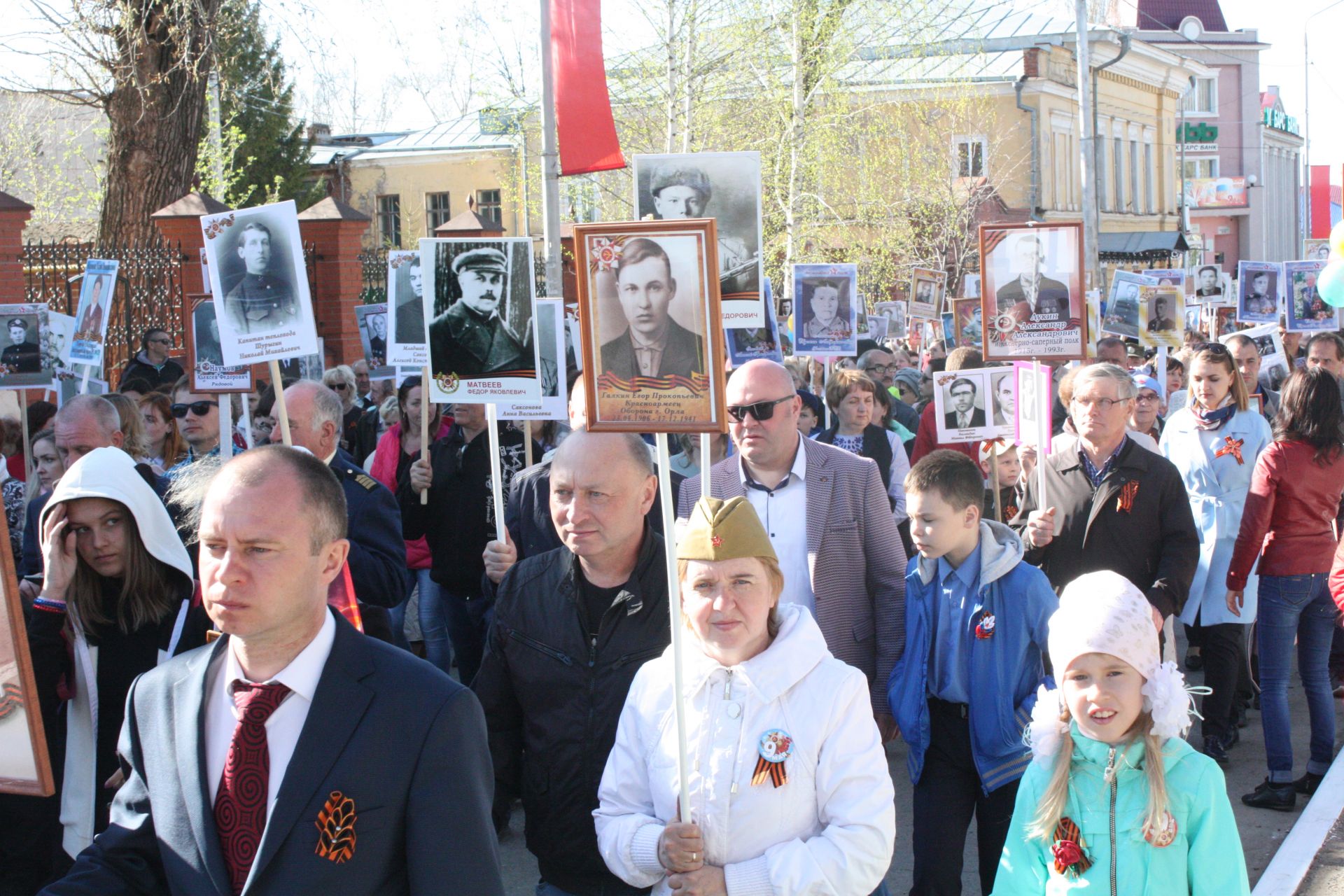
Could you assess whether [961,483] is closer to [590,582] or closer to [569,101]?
[590,582]

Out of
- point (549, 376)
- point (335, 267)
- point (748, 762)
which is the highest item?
point (335, 267)

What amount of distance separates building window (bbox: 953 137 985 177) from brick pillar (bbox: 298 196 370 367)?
71.3ft

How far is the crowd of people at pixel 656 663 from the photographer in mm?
2449

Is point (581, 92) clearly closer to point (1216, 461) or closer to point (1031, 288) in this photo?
point (1031, 288)

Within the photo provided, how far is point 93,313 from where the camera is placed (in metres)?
9.73

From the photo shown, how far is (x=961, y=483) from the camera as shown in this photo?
174 inches

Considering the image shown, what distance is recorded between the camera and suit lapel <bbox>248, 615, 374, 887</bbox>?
7.61 ft

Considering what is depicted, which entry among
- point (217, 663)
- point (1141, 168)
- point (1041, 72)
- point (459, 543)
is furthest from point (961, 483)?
point (1141, 168)

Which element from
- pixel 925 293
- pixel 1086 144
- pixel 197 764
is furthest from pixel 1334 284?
pixel 1086 144

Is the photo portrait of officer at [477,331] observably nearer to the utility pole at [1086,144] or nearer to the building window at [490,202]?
the utility pole at [1086,144]

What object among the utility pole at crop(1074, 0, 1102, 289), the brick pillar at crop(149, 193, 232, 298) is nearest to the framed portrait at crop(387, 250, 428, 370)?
the brick pillar at crop(149, 193, 232, 298)

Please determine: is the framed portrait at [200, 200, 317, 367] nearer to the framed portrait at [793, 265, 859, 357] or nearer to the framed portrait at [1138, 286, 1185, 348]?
the framed portrait at [793, 265, 859, 357]

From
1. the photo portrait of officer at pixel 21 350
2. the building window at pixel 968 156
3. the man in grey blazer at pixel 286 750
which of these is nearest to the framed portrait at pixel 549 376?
the man in grey blazer at pixel 286 750

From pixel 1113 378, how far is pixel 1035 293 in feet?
3.69
